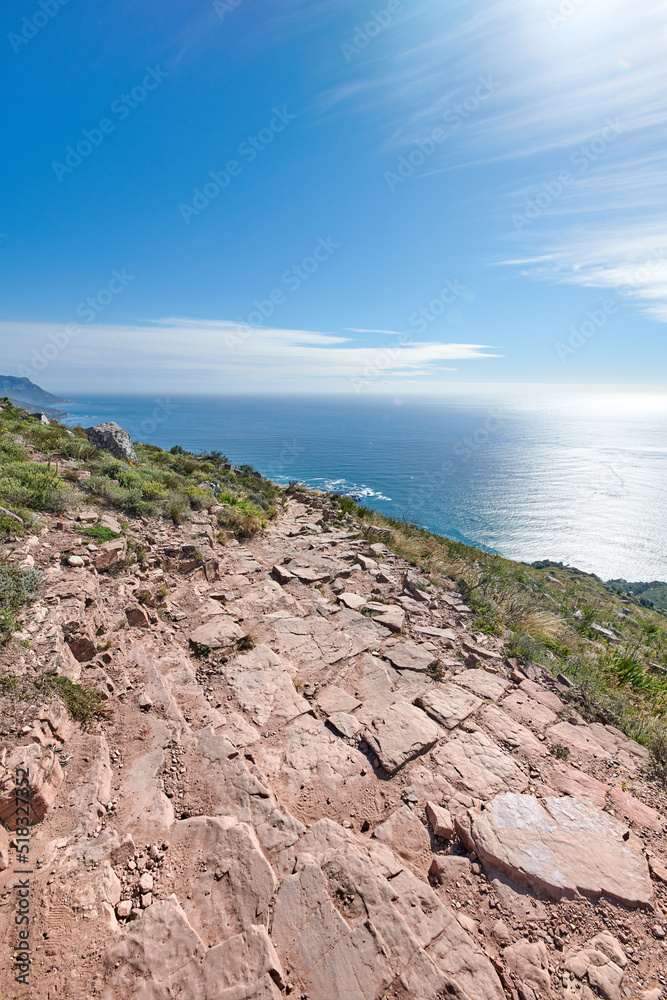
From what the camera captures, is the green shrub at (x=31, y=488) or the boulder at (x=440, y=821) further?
the green shrub at (x=31, y=488)

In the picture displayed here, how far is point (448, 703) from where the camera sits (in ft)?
18.2

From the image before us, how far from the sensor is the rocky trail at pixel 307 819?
271 cm

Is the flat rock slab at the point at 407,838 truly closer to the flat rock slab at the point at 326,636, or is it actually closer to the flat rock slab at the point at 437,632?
the flat rock slab at the point at 326,636

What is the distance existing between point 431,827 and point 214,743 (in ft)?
8.19

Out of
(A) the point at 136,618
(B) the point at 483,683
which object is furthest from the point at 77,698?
Answer: (B) the point at 483,683

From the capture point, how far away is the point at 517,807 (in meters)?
4.07

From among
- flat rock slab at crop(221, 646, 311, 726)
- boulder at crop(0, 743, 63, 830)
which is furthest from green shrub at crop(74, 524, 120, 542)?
boulder at crop(0, 743, 63, 830)

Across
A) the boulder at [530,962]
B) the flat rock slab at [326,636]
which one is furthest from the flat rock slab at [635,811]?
the flat rock slab at [326,636]

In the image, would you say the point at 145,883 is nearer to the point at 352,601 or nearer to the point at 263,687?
the point at 263,687

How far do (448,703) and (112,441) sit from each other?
1412cm

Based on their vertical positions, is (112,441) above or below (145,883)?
above

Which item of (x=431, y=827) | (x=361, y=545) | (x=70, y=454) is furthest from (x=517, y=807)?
(x=70, y=454)

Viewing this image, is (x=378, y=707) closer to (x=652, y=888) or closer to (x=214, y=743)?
(x=214, y=743)

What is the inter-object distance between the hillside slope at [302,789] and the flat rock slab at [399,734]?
0.10 ft
